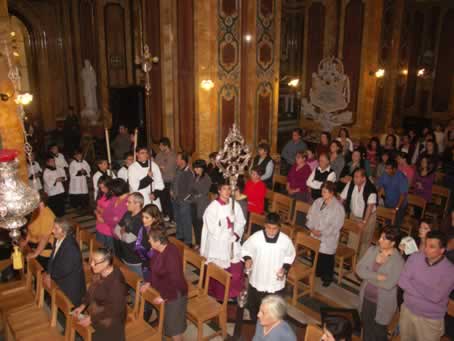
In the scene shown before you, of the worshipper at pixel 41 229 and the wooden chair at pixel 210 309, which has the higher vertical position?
the worshipper at pixel 41 229

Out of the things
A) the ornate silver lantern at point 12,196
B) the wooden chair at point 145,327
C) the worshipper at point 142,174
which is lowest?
the wooden chair at point 145,327

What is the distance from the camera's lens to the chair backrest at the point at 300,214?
743 cm

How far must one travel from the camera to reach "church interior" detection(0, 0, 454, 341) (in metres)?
4.71

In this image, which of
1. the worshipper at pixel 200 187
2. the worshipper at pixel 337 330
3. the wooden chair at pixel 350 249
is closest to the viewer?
the worshipper at pixel 337 330

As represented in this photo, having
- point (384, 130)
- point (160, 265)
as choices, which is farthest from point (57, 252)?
point (384, 130)

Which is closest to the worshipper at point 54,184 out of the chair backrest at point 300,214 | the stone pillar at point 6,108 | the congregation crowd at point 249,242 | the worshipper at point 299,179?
the congregation crowd at point 249,242

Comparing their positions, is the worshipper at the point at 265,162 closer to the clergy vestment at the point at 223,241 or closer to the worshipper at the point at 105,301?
the clergy vestment at the point at 223,241

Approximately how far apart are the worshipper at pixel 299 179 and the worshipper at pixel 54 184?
4730mm

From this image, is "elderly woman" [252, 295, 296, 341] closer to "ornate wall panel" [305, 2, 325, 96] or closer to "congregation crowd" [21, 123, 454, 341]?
"congregation crowd" [21, 123, 454, 341]

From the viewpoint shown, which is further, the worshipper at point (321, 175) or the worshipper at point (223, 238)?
the worshipper at point (321, 175)

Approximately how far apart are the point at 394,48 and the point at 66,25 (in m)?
12.1

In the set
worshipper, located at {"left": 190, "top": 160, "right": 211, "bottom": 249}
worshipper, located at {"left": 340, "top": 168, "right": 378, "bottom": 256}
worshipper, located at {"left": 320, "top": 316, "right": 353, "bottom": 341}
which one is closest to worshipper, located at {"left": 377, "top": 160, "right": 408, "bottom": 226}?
worshipper, located at {"left": 340, "top": 168, "right": 378, "bottom": 256}

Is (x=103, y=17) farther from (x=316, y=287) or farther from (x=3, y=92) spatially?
(x=316, y=287)

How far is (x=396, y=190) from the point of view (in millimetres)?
7410
